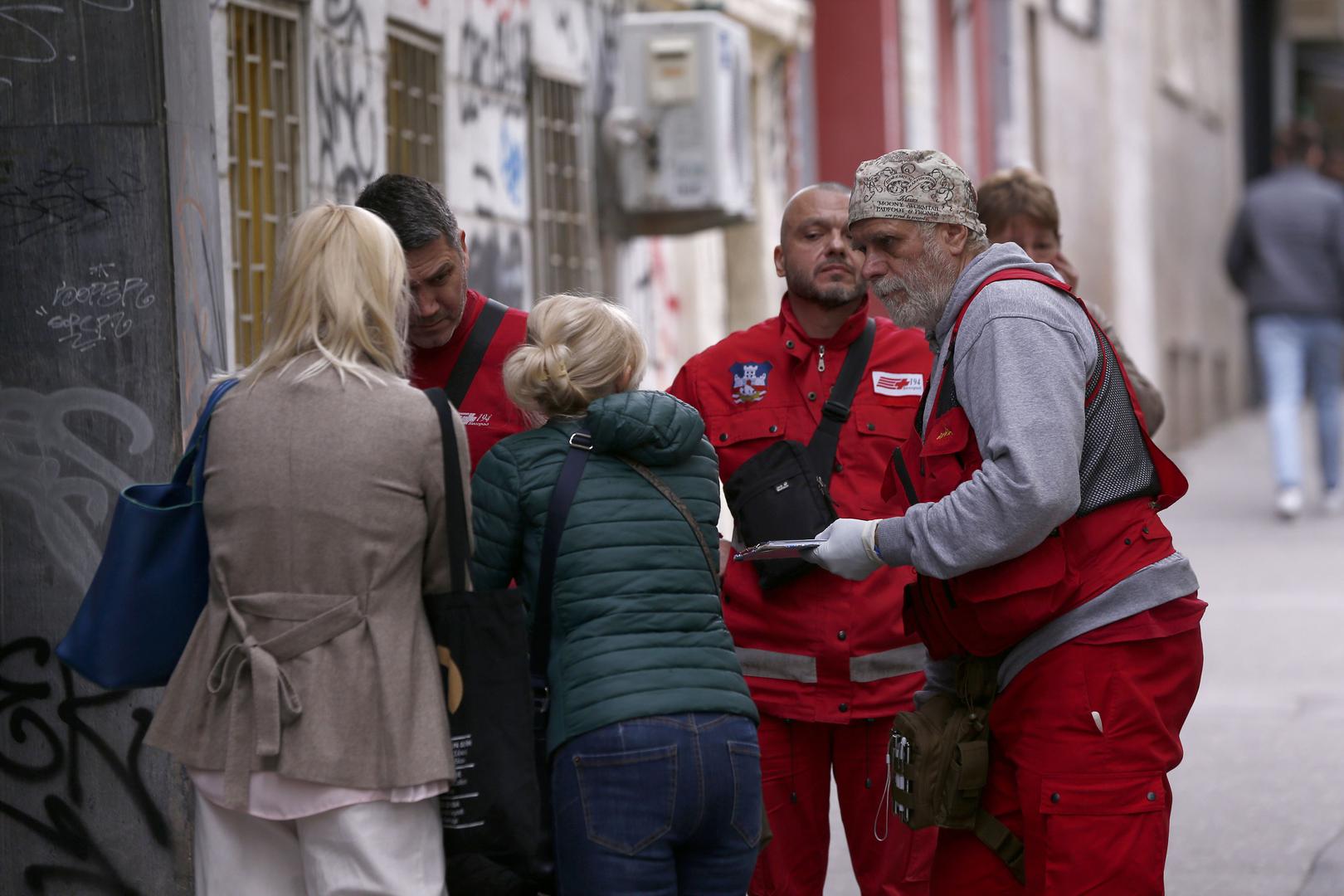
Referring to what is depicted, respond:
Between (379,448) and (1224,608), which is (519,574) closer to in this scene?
(379,448)

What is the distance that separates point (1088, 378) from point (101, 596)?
1.79 metres

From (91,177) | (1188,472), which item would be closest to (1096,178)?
(1188,472)

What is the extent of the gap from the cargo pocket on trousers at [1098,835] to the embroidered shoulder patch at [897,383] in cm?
128

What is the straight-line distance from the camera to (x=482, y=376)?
4.86m

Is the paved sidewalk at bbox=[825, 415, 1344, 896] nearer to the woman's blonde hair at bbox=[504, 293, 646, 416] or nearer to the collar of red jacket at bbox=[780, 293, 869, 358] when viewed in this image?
the collar of red jacket at bbox=[780, 293, 869, 358]

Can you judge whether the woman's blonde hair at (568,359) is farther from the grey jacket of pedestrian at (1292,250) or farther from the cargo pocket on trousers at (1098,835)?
the grey jacket of pedestrian at (1292,250)

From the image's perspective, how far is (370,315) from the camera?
3.78 metres

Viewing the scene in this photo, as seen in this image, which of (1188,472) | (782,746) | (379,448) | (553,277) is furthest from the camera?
(1188,472)

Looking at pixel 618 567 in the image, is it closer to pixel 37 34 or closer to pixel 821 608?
pixel 821 608

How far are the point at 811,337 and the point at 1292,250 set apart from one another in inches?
395

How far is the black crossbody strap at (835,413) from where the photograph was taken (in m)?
4.97

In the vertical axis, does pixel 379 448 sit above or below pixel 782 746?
above

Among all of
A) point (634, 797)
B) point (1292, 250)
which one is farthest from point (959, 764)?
point (1292, 250)

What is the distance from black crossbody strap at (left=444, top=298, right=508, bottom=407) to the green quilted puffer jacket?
71 centimetres
